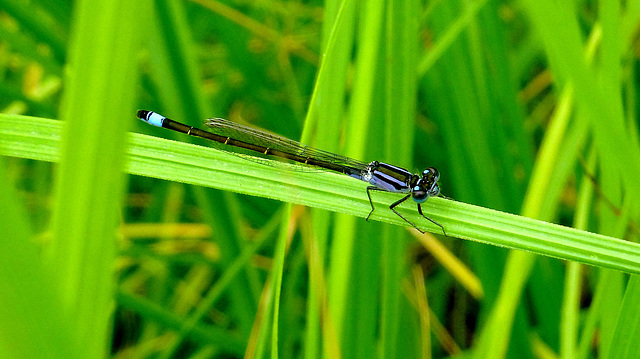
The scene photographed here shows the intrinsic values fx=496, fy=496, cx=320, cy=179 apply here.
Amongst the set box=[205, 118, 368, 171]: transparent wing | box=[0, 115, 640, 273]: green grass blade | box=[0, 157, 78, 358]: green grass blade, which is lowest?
box=[0, 157, 78, 358]: green grass blade

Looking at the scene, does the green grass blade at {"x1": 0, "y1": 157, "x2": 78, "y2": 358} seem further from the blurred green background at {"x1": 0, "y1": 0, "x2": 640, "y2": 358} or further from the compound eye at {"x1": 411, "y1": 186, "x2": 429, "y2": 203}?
the compound eye at {"x1": 411, "y1": 186, "x2": 429, "y2": 203}

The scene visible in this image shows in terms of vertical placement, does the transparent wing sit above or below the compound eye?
above

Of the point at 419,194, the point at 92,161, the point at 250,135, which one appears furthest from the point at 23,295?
the point at 250,135

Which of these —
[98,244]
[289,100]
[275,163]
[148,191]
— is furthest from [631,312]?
[148,191]

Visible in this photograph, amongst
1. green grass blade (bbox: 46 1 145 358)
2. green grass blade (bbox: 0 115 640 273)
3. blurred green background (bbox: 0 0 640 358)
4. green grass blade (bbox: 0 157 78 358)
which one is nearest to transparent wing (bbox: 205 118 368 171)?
blurred green background (bbox: 0 0 640 358)

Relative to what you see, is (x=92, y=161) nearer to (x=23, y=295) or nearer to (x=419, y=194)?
(x=23, y=295)

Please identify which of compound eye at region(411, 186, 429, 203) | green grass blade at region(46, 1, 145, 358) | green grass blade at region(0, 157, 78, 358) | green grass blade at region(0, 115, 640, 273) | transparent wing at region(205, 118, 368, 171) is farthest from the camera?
transparent wing at region(205, 118, 368, 171)
